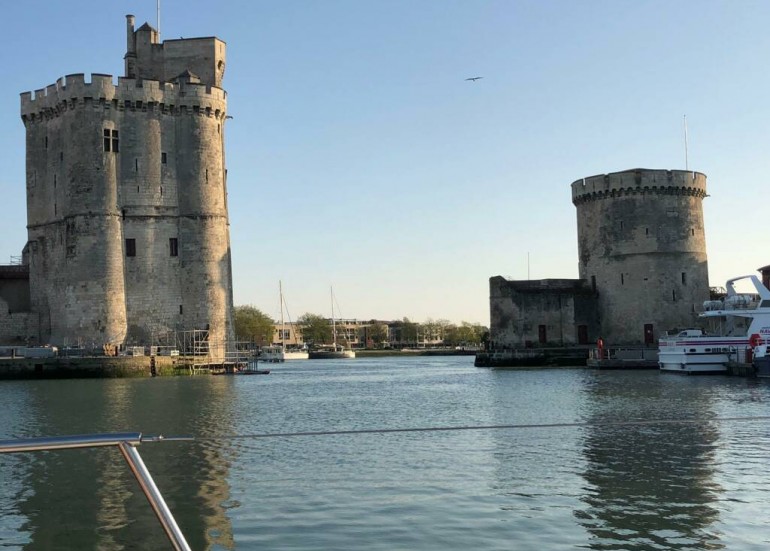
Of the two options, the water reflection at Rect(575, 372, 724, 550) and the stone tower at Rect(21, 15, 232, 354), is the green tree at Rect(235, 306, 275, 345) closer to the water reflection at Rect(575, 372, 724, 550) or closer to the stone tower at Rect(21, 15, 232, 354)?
the stone tower at Rect(21, 15, 232, 354)

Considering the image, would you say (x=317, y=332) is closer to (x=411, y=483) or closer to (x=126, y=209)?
(x=126, y=209)

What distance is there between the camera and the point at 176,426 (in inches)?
784

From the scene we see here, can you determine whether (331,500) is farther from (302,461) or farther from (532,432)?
(532,432)

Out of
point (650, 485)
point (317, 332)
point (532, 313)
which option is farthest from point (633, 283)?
point (317, 332)

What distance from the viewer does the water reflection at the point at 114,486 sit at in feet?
30.9

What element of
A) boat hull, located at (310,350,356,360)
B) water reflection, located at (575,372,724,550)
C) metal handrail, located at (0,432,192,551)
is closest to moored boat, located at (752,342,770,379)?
water reflection, located at (575,372,724,550)

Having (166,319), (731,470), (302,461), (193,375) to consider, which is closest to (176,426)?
(302,461)

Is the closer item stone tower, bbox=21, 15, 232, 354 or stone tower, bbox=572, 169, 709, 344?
stone tower, bbox=21, 15, 232, 354

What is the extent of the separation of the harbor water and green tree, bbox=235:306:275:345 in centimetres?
9196

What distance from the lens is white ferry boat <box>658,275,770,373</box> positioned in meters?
36.4

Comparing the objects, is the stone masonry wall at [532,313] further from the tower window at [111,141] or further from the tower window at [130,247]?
the tower window at [111,141]

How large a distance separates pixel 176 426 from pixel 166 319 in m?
27.7

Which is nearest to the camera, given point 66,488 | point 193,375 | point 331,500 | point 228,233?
point 331,500

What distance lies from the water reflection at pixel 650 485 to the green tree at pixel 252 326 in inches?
3785
